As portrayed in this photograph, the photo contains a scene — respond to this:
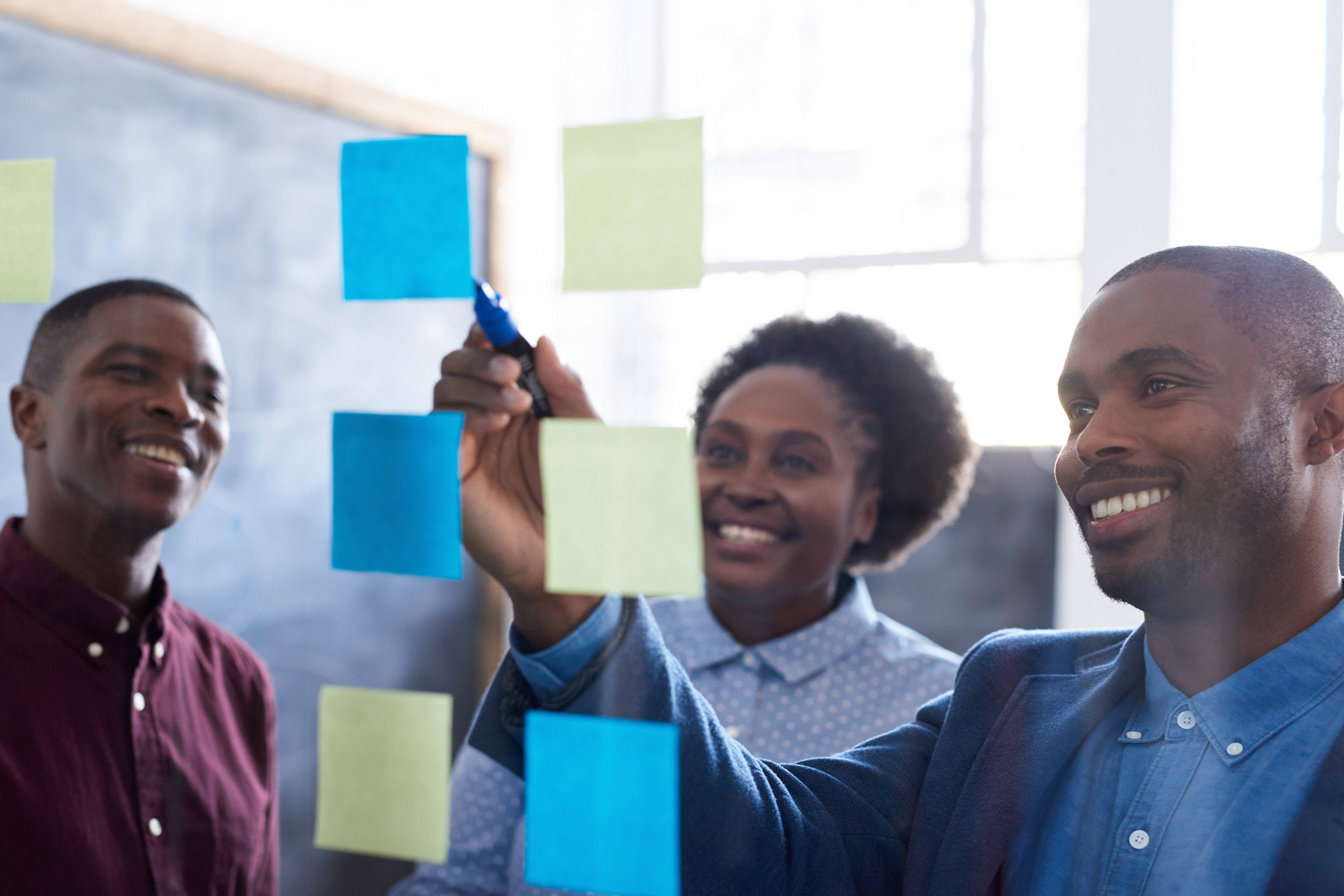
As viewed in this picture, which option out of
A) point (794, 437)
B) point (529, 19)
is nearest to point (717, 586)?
point (794, 437)

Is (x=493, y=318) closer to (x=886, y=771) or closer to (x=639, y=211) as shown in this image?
(x=639, y=211)

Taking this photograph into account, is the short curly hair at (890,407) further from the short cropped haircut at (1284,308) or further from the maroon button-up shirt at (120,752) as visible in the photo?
the maroon button-up shirt at (120,752)

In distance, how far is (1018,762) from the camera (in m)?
0.45

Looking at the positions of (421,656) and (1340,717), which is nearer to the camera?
(1340,717)

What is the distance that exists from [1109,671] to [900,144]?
0.87 ft

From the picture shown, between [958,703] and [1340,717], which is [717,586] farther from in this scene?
[1340,717]

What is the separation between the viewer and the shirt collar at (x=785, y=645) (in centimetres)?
57

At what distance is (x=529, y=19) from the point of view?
575 mm

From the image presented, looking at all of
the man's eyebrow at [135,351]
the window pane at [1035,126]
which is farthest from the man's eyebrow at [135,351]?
the window pane at [1035,126]

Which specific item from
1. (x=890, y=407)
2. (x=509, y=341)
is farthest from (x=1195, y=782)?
(x=509, y=341)

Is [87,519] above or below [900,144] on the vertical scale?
below

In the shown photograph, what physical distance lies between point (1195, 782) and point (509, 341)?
0.36m

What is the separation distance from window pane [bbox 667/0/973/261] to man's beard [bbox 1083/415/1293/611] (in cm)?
17

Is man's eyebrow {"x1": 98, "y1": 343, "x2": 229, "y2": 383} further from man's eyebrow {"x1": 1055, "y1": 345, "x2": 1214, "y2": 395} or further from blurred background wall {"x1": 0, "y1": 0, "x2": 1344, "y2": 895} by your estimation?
man's eyebrow {"x1": 1055, "y1": 345, "x2": 1214, "y2": 395}
